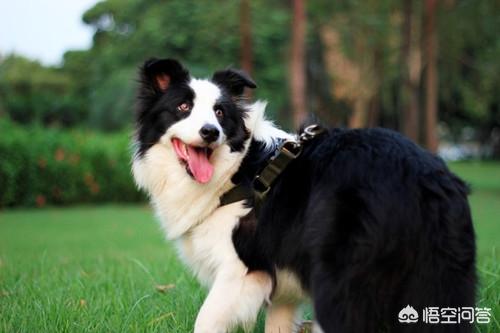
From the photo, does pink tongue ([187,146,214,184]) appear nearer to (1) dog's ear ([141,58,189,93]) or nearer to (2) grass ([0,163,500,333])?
(1) dog's ear ([141,58,189,93])

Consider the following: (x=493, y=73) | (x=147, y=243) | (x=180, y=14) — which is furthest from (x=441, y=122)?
(x=147, y=243)

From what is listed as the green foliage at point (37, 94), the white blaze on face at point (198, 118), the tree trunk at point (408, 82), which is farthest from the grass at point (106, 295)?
the green foliage at point (37, 94)

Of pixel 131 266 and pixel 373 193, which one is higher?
pixel 373 193

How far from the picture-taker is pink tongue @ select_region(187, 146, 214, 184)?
145 inches

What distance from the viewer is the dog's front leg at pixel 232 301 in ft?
10.9

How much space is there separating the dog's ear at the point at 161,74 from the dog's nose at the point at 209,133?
1.77 feet

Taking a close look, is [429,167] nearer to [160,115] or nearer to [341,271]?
[341,271]

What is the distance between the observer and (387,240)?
9.24ft

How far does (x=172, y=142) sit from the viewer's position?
3.84 meters

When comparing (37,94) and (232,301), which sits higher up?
(232,301)

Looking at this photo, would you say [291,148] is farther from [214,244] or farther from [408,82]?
[408,82]

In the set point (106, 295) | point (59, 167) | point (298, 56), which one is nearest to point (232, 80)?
point (106, 295)

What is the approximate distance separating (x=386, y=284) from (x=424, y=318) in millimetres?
249

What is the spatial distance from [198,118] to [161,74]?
501 millimetres
